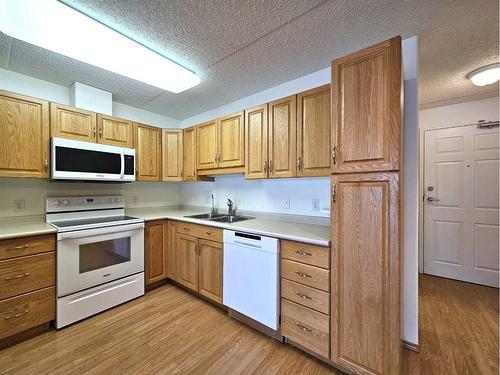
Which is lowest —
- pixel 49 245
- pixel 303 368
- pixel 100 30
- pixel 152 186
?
pixel 303 368

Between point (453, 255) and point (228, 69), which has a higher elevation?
point (228, 69)

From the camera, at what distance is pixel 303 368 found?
152 centimetres

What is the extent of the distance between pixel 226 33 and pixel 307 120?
36.6 inches

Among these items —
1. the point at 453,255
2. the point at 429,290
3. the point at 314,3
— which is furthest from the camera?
the point at 453,255

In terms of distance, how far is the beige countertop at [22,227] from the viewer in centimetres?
171

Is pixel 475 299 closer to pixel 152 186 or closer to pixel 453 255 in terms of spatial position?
pixel 453 255

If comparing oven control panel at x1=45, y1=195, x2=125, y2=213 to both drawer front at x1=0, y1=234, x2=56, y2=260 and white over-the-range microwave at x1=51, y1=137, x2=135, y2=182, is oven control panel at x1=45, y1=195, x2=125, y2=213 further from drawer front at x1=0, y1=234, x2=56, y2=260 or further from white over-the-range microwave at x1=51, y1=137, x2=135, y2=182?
drawer front at x1=0, y1=234, x2=56, y2=260

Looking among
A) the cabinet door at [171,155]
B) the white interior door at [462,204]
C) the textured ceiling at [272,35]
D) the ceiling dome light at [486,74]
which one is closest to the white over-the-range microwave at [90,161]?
the cabinet door at [171,155]

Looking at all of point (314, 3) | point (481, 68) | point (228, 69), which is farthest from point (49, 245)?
point (481, 68)

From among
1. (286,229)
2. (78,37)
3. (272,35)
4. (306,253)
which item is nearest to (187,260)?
(286,229)

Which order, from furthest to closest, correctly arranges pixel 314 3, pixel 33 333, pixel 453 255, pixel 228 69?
pixel 453 255 < pixel 228 69 < pixel 33 333 < pixel 314 3

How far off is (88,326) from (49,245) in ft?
2.66

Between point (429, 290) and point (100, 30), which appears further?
point (429, 290)

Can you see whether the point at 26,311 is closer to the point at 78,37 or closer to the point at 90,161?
the point at 90,161
